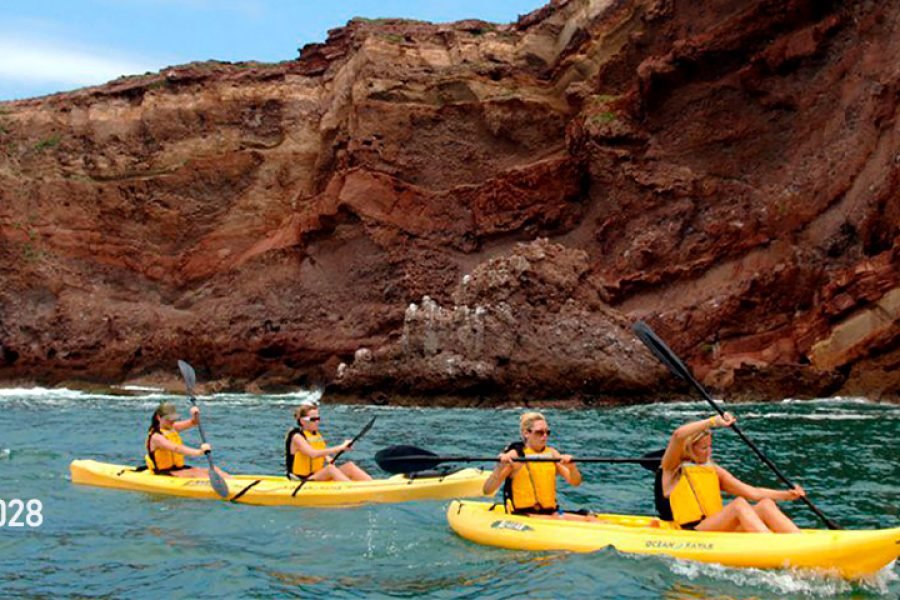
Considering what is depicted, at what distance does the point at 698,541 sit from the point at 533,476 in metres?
1.66

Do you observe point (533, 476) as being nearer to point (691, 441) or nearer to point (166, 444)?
point (691, 441)

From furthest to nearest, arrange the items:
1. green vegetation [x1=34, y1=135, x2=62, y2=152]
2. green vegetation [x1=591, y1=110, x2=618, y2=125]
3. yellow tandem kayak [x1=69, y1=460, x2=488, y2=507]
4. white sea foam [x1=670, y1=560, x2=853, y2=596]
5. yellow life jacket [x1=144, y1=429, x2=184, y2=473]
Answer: green vegetation [x1=34, y1=135, x2=62, y2=152]
green vegetation [x1=591, y1=110, x2=618, y2=125]
yellow life jacket [x1=144, y1=429, x2=184, y2=473]
yellow tandem kayak [x1=69, y1=460, x2=488, y2=507]
white sea foam [x1=670, y1=560, x2=853, y2=596]

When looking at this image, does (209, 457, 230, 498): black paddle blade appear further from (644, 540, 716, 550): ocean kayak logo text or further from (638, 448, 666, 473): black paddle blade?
(644, 540, 716, 550): ocean kayak logo text

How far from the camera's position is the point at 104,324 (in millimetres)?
34438

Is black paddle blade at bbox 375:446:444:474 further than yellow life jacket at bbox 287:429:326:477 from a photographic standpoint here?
No

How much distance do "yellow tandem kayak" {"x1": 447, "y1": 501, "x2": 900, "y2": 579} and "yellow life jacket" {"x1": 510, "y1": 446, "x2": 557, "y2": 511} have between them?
0.20 m

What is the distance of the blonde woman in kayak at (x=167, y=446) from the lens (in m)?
11.0

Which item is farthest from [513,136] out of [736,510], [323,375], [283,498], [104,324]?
[736,510]

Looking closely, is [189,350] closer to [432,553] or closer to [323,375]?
[323,375]

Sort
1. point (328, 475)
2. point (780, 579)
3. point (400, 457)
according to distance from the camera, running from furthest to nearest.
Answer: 1. point (328, 475)
2. point (400, 457)
3. point (780, 579)

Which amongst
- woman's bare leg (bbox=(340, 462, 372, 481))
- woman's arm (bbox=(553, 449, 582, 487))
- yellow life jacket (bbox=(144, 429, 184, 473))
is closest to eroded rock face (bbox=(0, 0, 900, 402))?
woman's bare leg (bbox=(340, 462, 372, 481))

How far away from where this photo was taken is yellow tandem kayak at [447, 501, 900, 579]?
6.37m

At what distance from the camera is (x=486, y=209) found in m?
35.0

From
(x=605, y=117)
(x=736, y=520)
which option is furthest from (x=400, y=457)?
(x=605, y=117)
